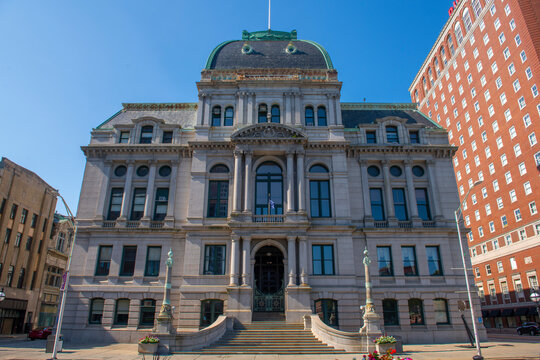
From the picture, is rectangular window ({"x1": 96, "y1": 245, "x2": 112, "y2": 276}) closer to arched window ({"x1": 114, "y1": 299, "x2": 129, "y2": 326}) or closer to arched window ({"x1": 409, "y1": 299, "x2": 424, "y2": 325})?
arched window ({"x1": 114, "y1": 299, "x2": 129, "y2": 326})

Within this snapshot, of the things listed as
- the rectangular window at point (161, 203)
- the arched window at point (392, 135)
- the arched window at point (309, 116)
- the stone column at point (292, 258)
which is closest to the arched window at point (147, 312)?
the rectangular window at point (161, 203)

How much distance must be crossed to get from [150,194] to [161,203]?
4.40 feet

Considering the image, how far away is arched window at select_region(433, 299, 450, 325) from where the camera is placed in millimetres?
31078

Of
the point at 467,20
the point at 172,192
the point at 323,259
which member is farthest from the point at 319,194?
the point at 467,20

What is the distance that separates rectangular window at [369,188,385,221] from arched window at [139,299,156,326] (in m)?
21.8

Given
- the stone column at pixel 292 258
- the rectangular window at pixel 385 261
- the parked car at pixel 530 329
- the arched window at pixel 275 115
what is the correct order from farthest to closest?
the parked car at pixel 530 329
the arched window at pixel 275 115
the rectangular window at pixel 385 261
the stone column at pixel 292 258

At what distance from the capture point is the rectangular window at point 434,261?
3254 cm

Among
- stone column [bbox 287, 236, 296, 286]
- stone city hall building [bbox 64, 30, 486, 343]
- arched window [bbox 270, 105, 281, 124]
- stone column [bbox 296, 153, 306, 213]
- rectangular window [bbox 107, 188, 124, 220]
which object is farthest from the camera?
arched window [bbox 270, 105, 281, 124]

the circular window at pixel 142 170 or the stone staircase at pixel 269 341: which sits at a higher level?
the circular window at pixel 142 170

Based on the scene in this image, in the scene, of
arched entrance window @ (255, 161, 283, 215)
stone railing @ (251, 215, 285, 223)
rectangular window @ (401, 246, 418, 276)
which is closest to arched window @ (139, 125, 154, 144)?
arched entrance window @ (255, 161, 283, 215)

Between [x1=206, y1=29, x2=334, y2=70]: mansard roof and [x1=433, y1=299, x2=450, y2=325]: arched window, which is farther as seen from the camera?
[x1=206, y1=29, x2=334, y2=70]: mansard roof

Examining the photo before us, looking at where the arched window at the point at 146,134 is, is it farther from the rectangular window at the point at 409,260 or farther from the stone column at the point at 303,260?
the rectangular window at the point at 409,260

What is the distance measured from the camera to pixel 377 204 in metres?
35.0

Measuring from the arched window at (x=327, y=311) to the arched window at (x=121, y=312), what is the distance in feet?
53.5
